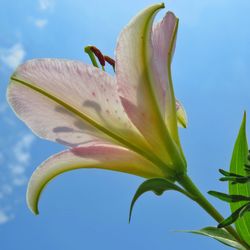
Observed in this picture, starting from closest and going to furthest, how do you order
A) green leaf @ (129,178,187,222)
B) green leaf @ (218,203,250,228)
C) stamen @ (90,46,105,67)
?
green leaf @ (218,203,250,228)
green leaf @ (129,178,187,222)
stamen @ (90,46,105,67)

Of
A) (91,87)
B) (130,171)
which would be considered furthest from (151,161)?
(91,87)

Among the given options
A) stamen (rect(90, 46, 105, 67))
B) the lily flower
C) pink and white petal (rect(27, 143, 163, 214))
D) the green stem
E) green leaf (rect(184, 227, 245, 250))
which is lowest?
green leaf (rect(184, 227, 245, 250))

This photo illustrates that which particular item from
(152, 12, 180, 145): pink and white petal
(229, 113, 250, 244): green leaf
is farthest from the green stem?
(152, 12, 180, 145): pink and white petal

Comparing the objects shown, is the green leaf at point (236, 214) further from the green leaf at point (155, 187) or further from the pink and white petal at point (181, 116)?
the pink and white petal at point (181, 116)

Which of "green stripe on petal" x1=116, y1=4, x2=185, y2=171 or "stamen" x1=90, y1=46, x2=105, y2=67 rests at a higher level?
"stamen" x1=90, y1=46, x2=105, y2=67

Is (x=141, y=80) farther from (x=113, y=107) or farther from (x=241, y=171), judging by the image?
(x=241, y=171)

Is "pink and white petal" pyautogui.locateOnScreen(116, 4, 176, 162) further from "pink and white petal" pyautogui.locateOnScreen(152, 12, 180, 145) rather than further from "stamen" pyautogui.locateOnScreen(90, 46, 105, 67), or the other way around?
"stamen" pyautogui.locateOnScreen(90, 46, 105, 67)

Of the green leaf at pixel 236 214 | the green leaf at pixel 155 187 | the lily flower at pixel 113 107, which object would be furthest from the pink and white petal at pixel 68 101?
the green leaf at pixel 236 214

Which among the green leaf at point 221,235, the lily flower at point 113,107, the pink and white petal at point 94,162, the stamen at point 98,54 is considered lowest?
the green leaf at point 221,235
